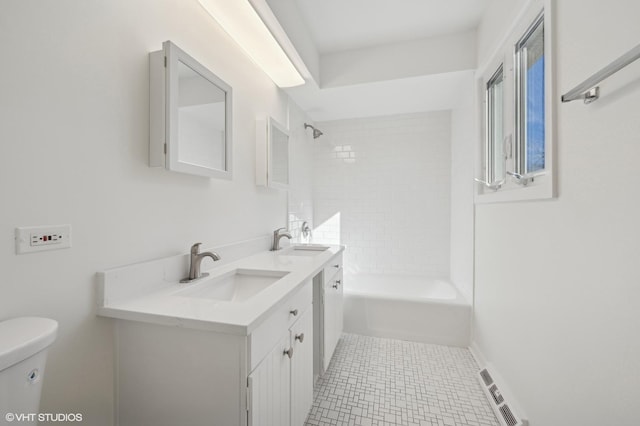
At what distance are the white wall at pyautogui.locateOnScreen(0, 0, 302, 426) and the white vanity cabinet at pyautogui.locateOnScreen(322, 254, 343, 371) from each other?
97cm

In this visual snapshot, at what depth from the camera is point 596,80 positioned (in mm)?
834

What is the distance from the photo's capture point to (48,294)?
851 millimetres

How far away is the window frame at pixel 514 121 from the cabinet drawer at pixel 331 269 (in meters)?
1.21

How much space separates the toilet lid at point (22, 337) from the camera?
0.61m

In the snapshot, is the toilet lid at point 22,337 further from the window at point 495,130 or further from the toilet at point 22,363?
the window at point 495,130

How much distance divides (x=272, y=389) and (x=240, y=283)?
24.7 inches

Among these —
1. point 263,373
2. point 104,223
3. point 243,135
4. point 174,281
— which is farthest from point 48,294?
point 243,135

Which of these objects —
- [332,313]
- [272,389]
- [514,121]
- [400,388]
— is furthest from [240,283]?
[514,121]

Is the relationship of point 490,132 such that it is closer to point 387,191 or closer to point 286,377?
point 387,191

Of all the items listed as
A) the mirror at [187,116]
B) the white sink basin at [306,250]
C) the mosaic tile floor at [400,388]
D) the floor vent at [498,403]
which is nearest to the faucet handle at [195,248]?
the mirror at [187,116]

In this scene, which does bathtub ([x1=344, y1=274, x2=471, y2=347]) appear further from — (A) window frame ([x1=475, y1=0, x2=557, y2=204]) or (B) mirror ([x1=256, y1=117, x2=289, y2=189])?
(B) mirror ([x1=256, y1=117, x2=289, y2=189])

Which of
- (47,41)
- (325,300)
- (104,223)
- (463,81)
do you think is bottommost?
(325,300)

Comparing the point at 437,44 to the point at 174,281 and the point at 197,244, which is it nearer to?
the point at 197,244

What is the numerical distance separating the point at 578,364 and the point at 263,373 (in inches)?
47.7
